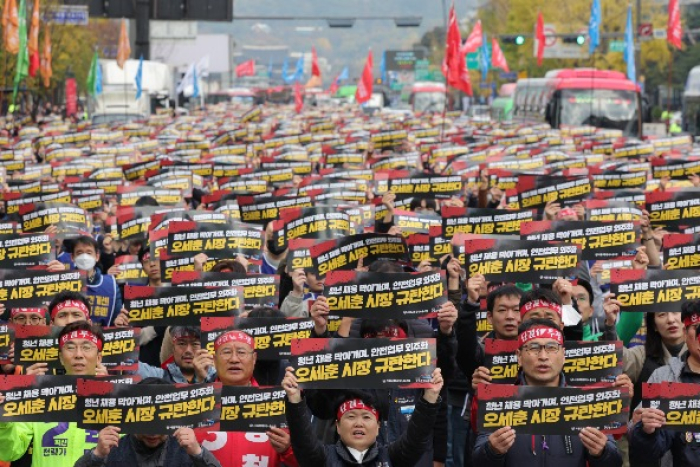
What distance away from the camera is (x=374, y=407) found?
7738 millimetres

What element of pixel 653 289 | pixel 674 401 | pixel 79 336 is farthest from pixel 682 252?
pixel 79 336

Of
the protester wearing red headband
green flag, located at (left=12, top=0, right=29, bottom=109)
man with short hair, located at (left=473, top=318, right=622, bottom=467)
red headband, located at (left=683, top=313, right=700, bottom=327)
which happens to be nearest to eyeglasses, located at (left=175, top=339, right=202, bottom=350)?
the protester wearing red headband

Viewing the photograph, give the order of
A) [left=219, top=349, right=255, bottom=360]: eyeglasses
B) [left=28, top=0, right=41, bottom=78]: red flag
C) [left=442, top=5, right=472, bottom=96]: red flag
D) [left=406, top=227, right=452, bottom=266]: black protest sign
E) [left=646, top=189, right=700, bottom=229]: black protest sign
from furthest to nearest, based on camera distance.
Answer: [left=28, top=0, right=41, bottom=78]: red flag < [left=442, top=5, right=472, bottom=96]: red flag < [left=646, top=189, right=700, bottom=229]: black protest sign < [left=406, top=227, right=452, bottom=266]: black protest sign < [left=219, top=349, right=255, bottom=360]: eyeglasses

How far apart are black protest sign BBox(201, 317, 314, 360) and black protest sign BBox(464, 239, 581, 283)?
1.30 metres

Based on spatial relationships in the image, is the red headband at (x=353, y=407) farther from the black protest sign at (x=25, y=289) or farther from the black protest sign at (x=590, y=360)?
the black protest sign at (x=25, y=289)

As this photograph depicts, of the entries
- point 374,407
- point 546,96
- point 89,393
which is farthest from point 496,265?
point 546,96

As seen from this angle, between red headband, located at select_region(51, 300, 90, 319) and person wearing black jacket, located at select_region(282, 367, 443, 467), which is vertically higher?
red headband, located at select_region(51, 300, 90, 319)

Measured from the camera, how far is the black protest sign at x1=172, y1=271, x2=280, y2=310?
10.0 metres

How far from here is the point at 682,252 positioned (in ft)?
33.2

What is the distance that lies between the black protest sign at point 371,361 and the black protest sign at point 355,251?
267cm

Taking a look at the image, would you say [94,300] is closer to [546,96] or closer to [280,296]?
[280,296]

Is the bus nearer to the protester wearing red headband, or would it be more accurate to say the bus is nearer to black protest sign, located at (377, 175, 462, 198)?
black protest sign, located at (377, 175, 462, 198)

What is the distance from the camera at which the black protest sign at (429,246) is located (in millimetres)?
11234

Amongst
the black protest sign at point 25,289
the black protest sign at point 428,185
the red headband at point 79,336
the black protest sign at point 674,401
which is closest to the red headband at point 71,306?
the black protest sign at point 25,289
